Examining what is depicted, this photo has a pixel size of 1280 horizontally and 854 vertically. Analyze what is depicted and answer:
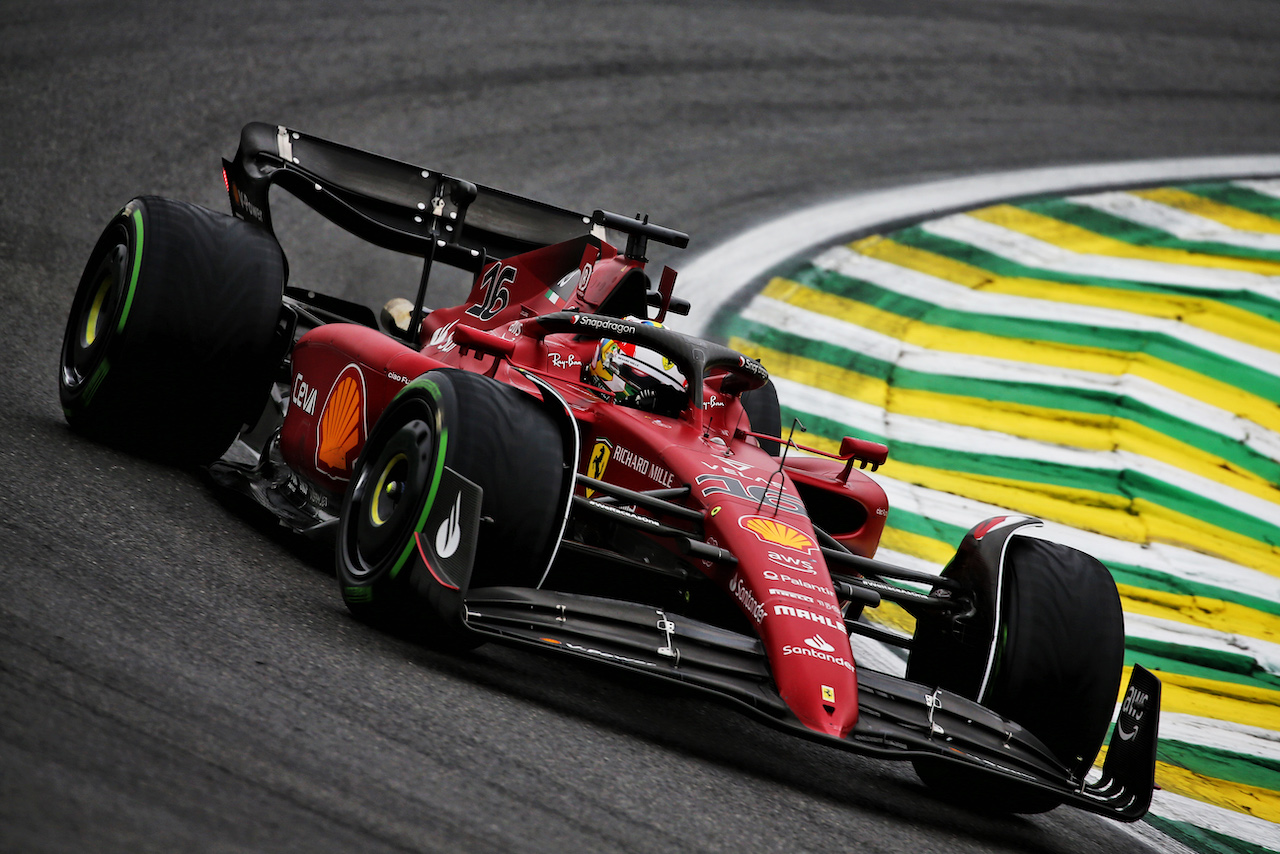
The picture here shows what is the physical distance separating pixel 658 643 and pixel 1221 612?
13.4ft

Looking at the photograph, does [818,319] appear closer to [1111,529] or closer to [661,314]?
[1111,529]

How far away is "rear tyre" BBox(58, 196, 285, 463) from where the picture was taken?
5711 millimetres

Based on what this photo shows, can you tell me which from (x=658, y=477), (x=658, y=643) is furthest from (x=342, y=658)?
(x=658, y=477)

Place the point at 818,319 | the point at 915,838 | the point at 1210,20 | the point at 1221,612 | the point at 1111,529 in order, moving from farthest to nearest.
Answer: the point at 1210,20, the point at 818,319, the point at 1111,529, the point at 1221,612, the point at 915,838

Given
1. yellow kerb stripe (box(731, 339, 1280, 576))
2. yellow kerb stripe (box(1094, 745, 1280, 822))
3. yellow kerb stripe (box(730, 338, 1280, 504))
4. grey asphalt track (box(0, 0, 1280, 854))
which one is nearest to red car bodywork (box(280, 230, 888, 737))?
grey asphalt track (box(0, 0, 1280, 854))

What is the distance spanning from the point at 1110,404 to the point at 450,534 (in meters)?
5.91

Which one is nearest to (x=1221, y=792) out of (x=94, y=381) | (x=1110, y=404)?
(x=1110, y=404)

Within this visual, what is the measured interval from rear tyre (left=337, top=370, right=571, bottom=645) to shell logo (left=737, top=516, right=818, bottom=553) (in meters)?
0.66

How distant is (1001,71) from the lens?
52.6 feet

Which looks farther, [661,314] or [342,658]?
[661,314]

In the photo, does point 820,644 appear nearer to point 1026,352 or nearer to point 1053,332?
point 1026,352

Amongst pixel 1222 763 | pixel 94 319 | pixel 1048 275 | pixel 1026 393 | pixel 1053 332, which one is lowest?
pixel 1222 763

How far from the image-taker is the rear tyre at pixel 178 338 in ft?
18.7

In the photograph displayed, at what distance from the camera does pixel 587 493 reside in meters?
5.28
